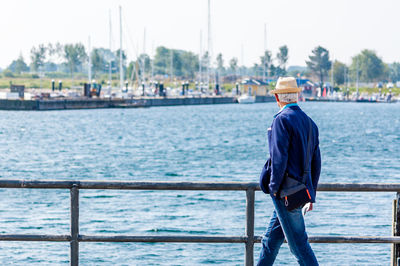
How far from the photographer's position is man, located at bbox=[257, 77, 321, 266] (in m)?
5.89

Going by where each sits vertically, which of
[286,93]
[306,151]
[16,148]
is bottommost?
[16,148]

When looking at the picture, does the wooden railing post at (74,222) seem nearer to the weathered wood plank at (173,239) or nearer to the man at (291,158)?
the weathered wood plank at (173,239)

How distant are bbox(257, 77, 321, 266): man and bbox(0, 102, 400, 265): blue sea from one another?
10.7m

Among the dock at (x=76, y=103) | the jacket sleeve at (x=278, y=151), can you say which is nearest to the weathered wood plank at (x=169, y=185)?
the jacket sleeve at (x=278, y=151)

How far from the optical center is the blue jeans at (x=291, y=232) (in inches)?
239

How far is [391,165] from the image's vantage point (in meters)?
46.2

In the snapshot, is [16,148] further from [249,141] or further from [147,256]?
[147,256]

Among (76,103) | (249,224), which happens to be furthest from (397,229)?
(76,103)

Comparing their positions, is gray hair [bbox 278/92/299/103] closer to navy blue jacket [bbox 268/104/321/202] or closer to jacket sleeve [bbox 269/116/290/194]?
navy blue jacket [bbox 268/104/321/202]

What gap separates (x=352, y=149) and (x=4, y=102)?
81382 millimetres

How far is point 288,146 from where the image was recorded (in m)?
5.90

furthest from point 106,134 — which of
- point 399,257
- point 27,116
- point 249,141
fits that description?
point 399,257

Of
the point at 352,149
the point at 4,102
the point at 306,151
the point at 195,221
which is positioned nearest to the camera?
the point at 306,151

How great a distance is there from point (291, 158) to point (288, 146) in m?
0.11
